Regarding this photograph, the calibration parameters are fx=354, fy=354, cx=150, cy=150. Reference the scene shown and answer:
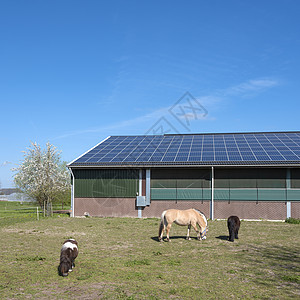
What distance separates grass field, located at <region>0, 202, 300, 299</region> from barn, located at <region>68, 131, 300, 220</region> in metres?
8.67

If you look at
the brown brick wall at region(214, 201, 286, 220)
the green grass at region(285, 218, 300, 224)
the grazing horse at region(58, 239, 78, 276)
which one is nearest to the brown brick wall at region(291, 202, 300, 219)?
the brown brick wall at region(214, 201, 286, 220)

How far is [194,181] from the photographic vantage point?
28.5 metres

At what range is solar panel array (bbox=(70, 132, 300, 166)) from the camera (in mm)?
28031

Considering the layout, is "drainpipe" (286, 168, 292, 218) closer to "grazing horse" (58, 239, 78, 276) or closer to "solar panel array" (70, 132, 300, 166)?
"solar panel array" (70, 132, 300, 166)

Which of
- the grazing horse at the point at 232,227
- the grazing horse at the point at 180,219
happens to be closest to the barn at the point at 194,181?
the grazing horse at the point at 232,227

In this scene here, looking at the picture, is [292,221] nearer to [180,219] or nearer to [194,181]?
[194,181]

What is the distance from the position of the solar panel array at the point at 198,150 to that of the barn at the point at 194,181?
0.08m

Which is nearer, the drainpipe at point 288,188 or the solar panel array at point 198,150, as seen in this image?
the drainpipe at point 288,188

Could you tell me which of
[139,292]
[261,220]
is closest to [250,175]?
[261,220]

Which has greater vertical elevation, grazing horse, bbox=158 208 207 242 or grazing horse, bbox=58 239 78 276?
grazing horse, bbox=158 208 207 242

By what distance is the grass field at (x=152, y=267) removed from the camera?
28.2ft

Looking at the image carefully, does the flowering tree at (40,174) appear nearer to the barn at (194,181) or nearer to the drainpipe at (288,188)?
the barn at (194,181)

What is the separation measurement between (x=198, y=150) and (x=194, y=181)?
3.61 meters

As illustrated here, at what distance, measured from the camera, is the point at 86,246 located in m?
15.2
